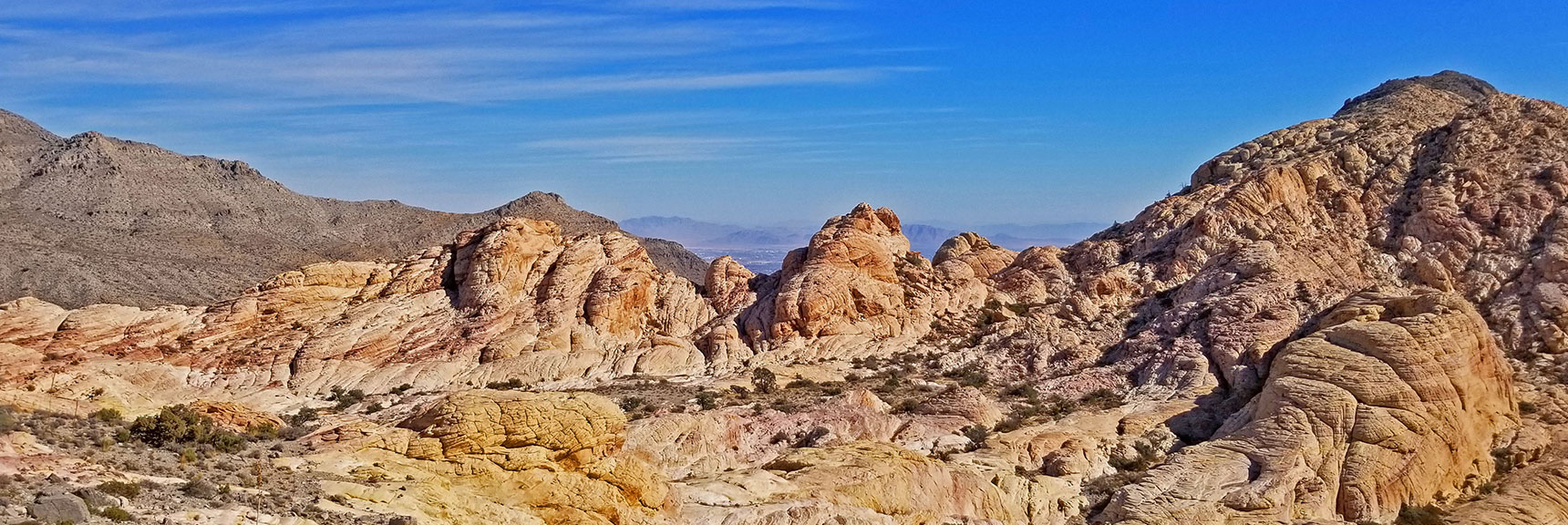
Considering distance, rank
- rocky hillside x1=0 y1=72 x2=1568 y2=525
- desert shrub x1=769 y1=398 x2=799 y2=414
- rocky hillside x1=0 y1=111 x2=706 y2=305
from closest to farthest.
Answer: rocky hillside x1=0 y1=72 x2=1568 y2=525 → desert shrub x1=769 y1=398 x2=799 y2=414 → rocky hillside x1=0 y1=111 x2=706 y2=305

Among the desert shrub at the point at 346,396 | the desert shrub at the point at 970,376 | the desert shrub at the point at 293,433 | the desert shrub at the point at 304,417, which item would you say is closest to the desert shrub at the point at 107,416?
the desert shrub at the point at 293,433

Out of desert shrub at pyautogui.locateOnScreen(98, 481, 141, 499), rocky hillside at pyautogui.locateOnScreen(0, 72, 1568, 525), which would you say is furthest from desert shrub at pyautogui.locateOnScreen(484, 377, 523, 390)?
desert shrub at pyautogui.locateOnScreen(98, 481, 141, 499)

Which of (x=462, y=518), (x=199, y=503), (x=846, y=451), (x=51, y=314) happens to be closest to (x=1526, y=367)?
(x=846, y=451)

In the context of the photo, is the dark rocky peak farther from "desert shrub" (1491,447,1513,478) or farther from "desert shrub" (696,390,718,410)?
"desert shrub" (696,390,718,410)

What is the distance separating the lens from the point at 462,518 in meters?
25.5

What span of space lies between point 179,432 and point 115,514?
681cm

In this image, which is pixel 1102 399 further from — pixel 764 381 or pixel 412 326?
pixel 412 326

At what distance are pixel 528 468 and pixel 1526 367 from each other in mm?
38365

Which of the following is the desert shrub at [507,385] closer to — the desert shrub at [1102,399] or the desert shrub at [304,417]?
the desert shrub at [304,417]

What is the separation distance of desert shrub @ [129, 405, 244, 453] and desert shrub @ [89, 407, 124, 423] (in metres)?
0.51

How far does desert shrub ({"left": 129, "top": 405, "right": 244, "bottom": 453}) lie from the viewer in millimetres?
27672

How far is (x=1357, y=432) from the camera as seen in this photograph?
38.2 meters

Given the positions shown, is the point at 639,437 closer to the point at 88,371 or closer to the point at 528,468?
the point at 528,468

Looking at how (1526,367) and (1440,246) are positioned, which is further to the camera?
(1440,246)
